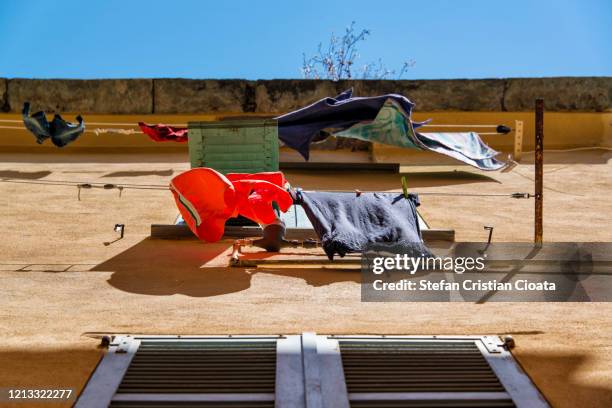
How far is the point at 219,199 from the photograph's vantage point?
186 inches

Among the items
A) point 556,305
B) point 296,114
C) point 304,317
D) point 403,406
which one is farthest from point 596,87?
point 403,406

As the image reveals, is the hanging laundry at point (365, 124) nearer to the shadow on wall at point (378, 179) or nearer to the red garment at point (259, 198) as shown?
the shadow on wall at point (378, 179)

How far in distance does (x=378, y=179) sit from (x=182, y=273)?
11.4 ft

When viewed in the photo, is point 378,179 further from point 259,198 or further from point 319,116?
point 259,198

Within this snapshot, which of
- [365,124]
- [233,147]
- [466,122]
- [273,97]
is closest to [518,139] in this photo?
[466,122]

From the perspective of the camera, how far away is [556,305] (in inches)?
151

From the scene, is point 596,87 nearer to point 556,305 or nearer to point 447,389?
point 556,305

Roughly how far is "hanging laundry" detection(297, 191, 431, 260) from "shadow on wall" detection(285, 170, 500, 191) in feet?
6.47

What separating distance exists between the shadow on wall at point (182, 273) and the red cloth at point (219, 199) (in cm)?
27

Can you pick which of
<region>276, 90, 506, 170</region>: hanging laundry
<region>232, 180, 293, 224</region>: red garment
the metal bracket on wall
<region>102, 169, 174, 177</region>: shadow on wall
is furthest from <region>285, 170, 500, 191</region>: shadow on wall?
<region>232, 180, 293, 224</region>: red garment

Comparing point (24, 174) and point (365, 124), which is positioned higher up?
point (365, 124)

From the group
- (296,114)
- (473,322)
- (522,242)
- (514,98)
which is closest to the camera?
(473,322)

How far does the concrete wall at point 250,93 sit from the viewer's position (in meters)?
9.01

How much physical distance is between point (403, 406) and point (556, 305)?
1.45 m
